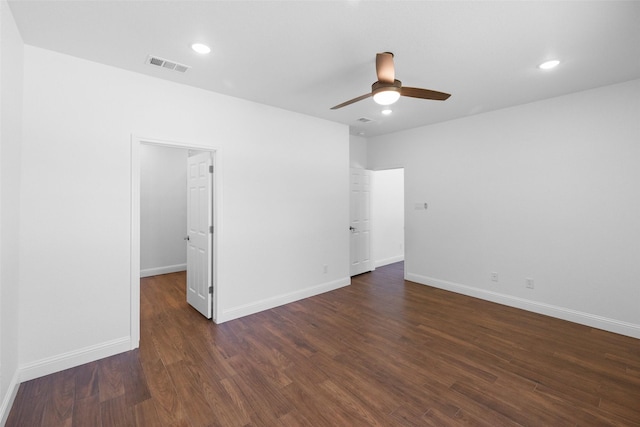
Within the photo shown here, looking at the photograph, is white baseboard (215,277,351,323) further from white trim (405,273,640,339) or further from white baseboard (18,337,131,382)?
white trim (405,273,640,339)

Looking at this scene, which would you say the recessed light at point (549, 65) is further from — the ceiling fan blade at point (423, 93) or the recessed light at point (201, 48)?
the recessed light at point (201, 48)

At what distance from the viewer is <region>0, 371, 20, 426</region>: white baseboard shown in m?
1.96

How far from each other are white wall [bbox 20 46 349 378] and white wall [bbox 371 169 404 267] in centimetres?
307

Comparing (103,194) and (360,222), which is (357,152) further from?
(103,194)

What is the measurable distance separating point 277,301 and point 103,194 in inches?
96.7

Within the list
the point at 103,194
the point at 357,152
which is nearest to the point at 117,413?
the point at 103,194

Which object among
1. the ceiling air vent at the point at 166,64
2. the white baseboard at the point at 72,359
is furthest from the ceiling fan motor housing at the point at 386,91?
the white baseboard at the point at 72,359

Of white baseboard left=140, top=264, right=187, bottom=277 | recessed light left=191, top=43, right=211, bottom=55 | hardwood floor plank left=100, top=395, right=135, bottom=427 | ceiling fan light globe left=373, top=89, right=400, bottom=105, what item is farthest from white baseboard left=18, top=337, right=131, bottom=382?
ceiling fan light globe left=373, top=89, right=400, bottom=105

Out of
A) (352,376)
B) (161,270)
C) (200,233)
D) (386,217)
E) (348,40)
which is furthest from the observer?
(386,217)

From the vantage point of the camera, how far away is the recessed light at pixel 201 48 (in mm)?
2452

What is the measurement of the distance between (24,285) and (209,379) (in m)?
1.74

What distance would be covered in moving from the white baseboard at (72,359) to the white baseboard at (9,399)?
0.31 ft

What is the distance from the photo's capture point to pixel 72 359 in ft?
8.66

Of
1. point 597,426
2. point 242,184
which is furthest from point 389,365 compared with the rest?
point 242,184
